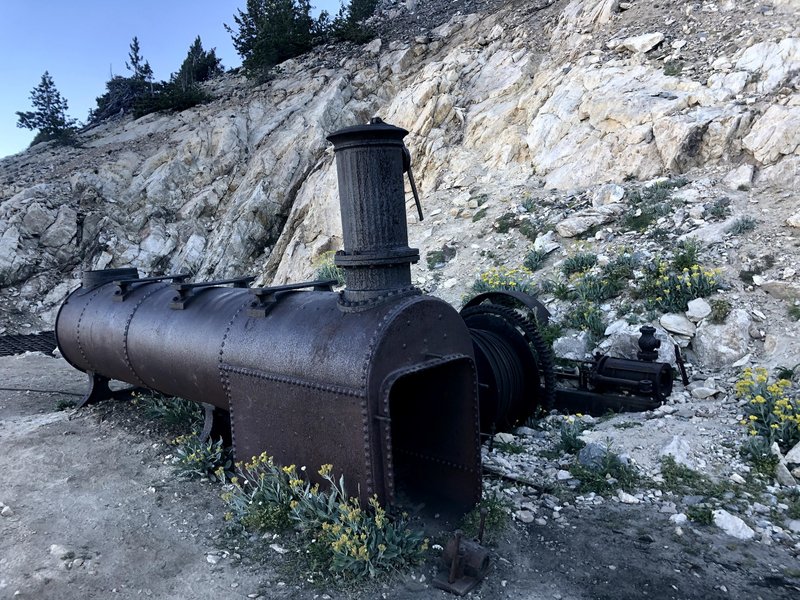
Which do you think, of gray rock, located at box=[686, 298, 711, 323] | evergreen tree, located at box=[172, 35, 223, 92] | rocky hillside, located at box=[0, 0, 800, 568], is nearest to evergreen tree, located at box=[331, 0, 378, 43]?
rocky hillside, located at box=[0, 0, 800, 568]

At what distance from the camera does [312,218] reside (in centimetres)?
1705

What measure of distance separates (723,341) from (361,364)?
5.65 metres

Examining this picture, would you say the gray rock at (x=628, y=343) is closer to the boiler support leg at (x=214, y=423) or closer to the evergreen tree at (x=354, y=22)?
the boiler support leg at (x=214, y=423)

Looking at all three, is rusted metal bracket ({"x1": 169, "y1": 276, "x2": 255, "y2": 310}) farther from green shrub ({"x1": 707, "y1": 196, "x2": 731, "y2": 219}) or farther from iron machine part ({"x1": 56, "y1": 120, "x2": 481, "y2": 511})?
green shrub ({"x1": 707, "y1": 196, "x2": 731, "y2": 219})

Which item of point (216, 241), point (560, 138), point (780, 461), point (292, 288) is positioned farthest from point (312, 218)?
point (780, 461)

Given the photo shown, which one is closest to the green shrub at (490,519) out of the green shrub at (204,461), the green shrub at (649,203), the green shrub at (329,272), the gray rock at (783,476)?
the gray rock at (783,476)

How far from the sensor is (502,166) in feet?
48.2

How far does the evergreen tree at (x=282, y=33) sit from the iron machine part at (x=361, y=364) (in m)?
21.8

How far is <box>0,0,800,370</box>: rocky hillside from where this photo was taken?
9.54m

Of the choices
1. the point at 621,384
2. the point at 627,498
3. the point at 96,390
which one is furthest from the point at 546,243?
the point at 96,390

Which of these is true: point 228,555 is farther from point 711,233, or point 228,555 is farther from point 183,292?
point 711,233

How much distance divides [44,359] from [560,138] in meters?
13.3

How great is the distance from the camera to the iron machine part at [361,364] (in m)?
4.38

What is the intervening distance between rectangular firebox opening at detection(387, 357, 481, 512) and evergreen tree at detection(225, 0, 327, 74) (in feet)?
74.3
